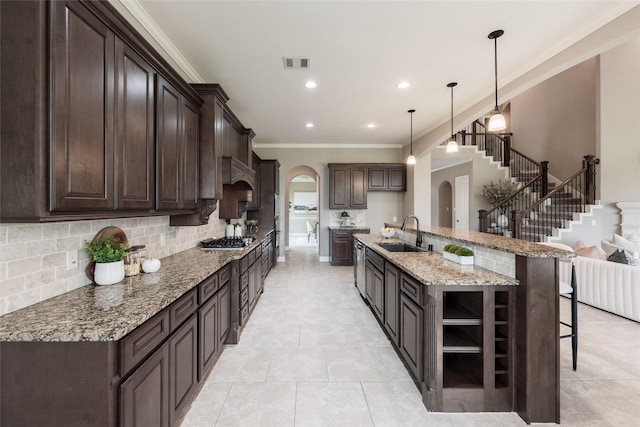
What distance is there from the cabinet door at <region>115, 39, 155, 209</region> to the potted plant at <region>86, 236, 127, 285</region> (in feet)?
1.10

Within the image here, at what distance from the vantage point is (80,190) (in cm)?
133

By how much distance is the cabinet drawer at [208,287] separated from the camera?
211cm

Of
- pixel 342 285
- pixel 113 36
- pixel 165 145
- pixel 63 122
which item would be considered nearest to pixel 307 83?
pixel 165 145

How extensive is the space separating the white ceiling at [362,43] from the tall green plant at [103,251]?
1.82 meters

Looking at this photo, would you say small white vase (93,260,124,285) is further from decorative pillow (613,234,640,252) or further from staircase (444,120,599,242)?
staircase (444,120,599,242)

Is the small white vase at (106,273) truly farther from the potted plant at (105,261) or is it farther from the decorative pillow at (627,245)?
the decorative pillow at (627,245)

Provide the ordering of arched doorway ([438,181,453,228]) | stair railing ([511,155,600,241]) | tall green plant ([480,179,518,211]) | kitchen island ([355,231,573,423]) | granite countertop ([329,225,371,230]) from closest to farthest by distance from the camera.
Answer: kitchen island ([355,231,573,423])
stair railing ([511,155,600,241])
granite countertop ([329,225,371,230])
tall green plant ([480,179,518,211])
arched doorway ([438,181,453,228])

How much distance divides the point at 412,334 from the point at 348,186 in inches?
196

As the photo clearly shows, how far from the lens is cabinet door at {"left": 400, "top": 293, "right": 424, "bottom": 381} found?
6.87ft

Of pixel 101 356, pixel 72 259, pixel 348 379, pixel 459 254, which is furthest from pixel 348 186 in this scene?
pixel 101 356

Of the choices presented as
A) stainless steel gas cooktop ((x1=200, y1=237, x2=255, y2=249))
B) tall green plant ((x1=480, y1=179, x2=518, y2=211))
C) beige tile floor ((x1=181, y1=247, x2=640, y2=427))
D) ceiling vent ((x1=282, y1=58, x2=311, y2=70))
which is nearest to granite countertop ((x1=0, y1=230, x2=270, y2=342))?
beige tile floor ((x1=181, y1=247, x2=640, y2=427))

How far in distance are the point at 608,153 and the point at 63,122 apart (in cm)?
818

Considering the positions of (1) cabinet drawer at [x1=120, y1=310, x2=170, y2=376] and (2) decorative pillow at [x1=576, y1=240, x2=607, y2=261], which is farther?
(2) decorative pillow at [x1=576, y1=240, x2=607, y2=261]

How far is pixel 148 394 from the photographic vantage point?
1.38 metres
